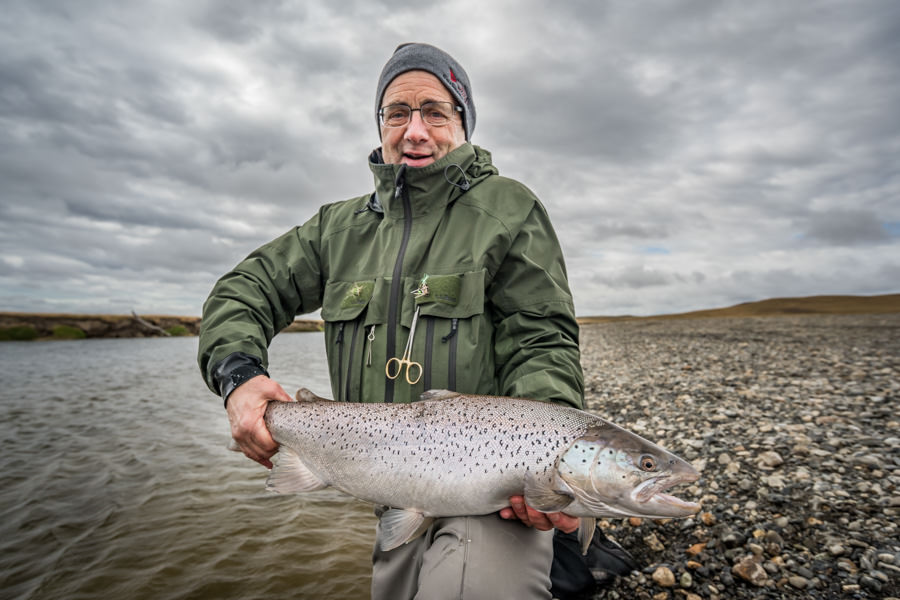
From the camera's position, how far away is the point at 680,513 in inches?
88.3

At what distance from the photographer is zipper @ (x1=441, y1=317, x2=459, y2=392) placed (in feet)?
9.00

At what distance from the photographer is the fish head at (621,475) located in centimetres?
231

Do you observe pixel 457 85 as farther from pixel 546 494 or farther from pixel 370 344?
pixel 546 494

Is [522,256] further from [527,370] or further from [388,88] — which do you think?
[388,88]

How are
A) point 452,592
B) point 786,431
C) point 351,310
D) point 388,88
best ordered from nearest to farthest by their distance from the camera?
point 452,592
point 351,310
point 388,88
point 786,431

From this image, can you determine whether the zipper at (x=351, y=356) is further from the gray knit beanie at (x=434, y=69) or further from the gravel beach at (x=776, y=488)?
the gravel beach at (x=776, y=488)

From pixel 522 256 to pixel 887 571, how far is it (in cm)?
309

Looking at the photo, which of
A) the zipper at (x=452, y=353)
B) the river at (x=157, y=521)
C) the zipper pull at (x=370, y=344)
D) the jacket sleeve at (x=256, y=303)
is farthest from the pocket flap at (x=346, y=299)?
the river at (x=157, y=521)

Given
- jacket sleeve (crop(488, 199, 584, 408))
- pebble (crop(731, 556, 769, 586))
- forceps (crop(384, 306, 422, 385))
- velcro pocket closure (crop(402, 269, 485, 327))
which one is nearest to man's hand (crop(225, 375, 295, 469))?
forceps (crop(384, 306, 422, 385))

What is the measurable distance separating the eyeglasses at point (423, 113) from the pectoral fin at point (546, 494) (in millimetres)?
2427

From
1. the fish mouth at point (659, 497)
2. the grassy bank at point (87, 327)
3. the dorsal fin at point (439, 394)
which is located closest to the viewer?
the fish mouth at point (659, 497)

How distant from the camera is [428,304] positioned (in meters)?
2.84

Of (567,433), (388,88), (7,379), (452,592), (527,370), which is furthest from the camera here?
(7,379)

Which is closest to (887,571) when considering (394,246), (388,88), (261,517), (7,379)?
(394,246)
